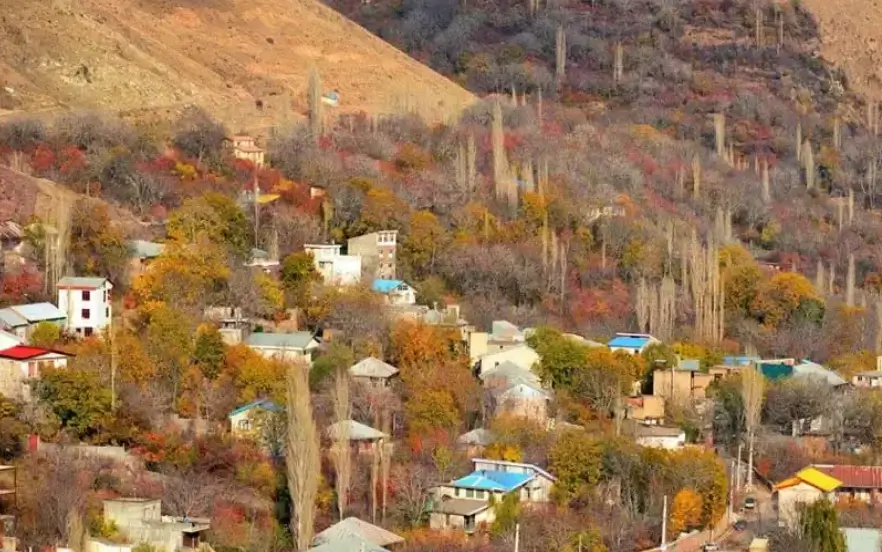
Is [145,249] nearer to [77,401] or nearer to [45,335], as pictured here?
[45,335]

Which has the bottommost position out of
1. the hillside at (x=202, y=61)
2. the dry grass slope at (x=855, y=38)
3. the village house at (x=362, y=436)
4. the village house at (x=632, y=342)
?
the village house at (x=362, y=436)

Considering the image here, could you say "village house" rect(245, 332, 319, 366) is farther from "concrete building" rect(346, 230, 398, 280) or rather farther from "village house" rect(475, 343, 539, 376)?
"concrete building" rect(346, 230, 398, 280)

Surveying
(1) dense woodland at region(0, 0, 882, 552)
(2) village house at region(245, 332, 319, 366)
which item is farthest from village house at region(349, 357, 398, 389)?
(2) village house at region(245, 332, 319, 366)

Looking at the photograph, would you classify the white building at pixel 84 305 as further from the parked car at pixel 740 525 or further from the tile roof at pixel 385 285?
the parked car at pixel 740 525

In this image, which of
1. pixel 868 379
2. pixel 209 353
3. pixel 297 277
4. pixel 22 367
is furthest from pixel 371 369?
pixel 868 379

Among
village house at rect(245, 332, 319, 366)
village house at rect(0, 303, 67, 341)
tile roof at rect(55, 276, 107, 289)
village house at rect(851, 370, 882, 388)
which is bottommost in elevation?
village house at rect(851, 370, 882, 388)

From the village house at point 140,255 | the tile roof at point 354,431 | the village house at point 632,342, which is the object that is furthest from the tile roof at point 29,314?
the village house at point 632,342
